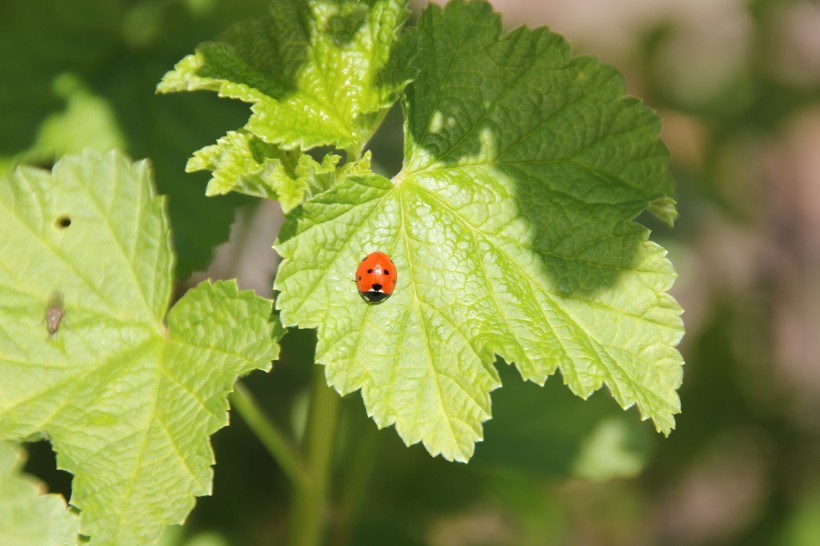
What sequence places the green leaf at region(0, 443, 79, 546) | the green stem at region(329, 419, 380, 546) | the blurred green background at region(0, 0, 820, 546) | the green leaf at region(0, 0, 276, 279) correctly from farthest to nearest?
the green stem at region(329, 419, 380, 546), the blurred green background at region(0, 0, 820, 546), the green leaf at region(0, 0, 276, 279), the green leaf at region(0, 443, 79, 546)

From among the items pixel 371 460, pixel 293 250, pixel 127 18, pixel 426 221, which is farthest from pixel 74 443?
pixel 127 18

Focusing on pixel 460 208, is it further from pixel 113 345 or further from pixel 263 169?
pixel 113 345

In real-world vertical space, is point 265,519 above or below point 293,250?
below

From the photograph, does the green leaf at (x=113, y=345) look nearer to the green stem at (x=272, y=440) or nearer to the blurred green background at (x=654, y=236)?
the green stem at (x=272, y=440)

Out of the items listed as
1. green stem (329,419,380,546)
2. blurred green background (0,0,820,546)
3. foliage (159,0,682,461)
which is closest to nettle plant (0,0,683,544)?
foliage (159,0,682,461)

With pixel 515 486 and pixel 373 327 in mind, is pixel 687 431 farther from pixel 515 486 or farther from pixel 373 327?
pixel 373 327

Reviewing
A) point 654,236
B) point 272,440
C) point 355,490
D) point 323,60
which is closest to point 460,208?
point 323,60

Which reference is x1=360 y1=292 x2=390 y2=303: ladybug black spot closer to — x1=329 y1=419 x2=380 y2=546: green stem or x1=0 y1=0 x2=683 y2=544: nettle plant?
x1=0 y1=0 x2=683 y2=544: nettle plant
